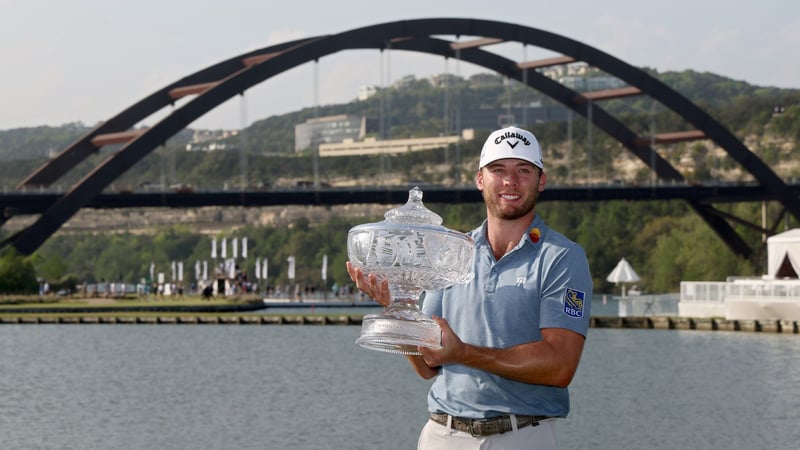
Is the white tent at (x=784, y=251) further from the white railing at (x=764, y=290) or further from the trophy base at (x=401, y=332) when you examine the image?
the trophy base at (x=401, y=332)

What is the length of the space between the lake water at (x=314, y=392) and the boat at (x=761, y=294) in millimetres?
1204

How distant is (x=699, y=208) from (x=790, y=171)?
290ft

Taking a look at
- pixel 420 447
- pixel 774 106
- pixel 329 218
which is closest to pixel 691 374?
pixel 420 447

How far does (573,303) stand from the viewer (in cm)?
597

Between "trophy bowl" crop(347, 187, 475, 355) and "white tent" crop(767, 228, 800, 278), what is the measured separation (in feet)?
194

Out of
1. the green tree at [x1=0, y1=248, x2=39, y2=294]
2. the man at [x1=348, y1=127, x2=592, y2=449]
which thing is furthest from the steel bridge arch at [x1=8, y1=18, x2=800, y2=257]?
the man at [x1=348, y1=127, x2=592, y2=449]

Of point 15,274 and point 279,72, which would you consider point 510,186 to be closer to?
point 279,72

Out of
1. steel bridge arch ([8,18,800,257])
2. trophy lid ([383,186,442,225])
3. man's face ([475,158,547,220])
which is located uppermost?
steel bridge arch ([8,18,800,257])

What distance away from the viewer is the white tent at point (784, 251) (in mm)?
63312

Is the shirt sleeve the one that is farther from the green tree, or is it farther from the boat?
the green tree

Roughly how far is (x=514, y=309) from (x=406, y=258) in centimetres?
46

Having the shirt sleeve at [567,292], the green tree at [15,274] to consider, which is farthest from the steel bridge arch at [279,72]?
the shirt sleeve at [567,292]

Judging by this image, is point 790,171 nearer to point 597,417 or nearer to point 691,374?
point 691,374

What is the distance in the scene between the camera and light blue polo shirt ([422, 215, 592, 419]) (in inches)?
237
